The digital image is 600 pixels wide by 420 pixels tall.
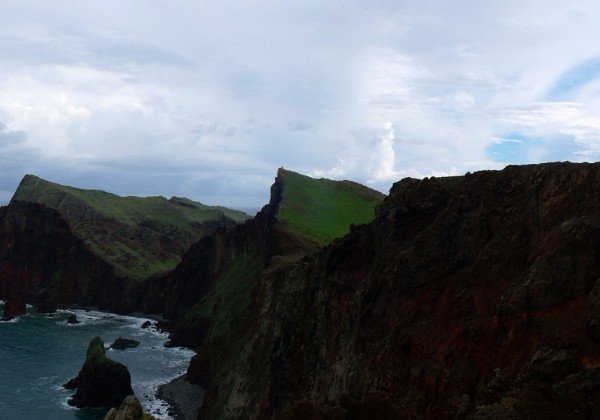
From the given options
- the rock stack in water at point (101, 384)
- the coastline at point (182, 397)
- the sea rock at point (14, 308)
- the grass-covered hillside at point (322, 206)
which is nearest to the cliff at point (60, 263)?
the sea rock at point (14, 308)

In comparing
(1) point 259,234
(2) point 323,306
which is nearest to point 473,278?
(2) point 323,306

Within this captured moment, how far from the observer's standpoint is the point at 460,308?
31.0 meters

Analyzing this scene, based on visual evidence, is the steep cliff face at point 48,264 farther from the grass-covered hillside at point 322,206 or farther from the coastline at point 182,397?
the coastline at point 182,397

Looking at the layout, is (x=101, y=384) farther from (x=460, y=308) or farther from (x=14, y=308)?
(x=14, y=308)

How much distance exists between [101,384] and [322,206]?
218ft

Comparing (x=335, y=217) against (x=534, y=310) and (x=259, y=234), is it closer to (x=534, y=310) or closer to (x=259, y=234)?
(x=259, y=234)

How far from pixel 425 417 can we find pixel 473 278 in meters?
7.88

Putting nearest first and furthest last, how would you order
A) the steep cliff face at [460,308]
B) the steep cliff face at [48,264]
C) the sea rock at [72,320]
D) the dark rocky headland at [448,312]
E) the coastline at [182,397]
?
the steep cliff face at [460,308] < the dark rocky headland at [448,312] < the coastline at [182,397] < the sea rock at [72,320] < the steep cliff face at [48,264]

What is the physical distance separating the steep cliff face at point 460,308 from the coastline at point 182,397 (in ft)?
112

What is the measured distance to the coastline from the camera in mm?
80738

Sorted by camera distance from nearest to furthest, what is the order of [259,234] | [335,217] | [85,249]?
[259,234] → [335,217] → [85,249]

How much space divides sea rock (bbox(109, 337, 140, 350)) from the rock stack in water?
31.8 metres

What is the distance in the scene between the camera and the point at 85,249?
182m

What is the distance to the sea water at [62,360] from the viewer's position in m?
84.4
